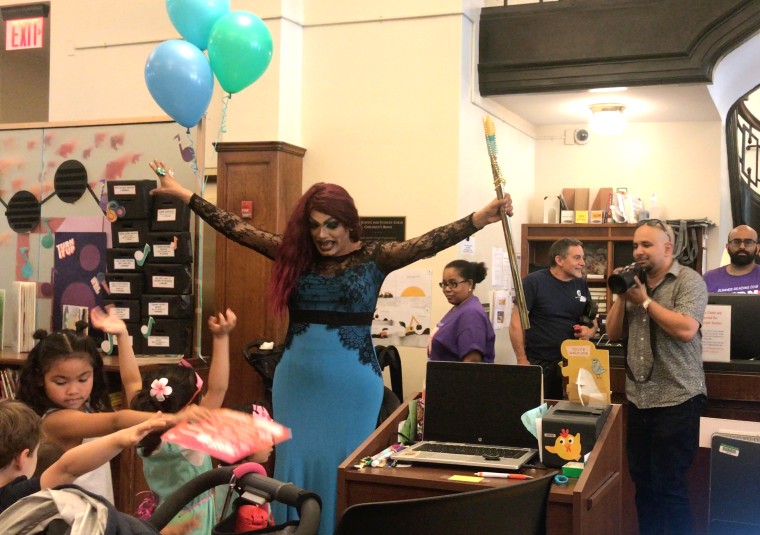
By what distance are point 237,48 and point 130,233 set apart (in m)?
1.28

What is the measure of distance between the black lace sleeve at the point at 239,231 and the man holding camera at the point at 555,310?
242cm

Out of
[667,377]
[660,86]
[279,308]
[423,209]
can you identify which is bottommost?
[667,377]

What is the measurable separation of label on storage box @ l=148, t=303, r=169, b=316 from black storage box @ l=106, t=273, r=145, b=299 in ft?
0.36

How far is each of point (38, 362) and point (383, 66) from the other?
3611 mm

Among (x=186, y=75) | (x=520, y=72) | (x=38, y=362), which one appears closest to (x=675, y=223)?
(x=520, y=72)

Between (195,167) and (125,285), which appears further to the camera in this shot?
(125,285)

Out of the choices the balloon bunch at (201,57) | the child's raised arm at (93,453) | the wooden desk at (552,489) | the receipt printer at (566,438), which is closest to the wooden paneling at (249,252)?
the balloon bunch at (201,57)

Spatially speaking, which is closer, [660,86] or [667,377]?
[667,377]

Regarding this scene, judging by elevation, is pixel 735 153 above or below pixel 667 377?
above

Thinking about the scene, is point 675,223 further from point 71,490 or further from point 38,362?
point 71,490

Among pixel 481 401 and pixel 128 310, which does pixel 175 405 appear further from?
pixel 128 310

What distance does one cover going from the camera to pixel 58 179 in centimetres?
555

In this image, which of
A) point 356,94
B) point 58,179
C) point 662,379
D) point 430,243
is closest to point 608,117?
point 356,94

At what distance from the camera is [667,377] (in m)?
3.92
